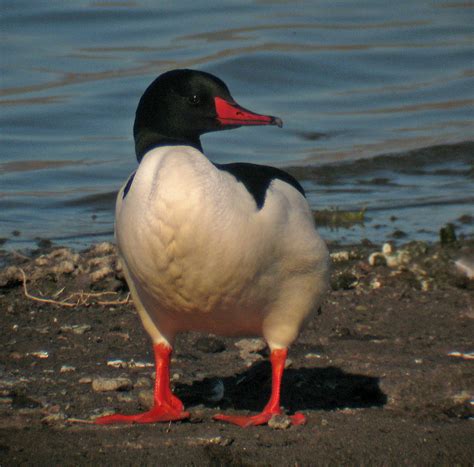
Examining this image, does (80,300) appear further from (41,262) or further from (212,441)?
(212,441)

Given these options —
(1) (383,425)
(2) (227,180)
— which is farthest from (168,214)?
(1) (383,425)

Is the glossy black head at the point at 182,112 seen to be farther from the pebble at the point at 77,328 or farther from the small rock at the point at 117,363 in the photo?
the pebble at the point at 77,328

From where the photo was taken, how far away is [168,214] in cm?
511

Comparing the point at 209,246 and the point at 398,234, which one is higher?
the point at 209,246

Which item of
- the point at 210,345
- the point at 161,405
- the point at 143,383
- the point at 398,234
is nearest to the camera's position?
the point at 161,405

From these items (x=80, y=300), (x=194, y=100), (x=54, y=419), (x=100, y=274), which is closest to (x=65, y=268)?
(x=100, y=274)

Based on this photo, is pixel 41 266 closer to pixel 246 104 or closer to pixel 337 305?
pixel 337 305

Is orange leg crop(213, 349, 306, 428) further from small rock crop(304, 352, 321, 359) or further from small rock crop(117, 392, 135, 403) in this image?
small rock crop(304, 352, 321, 359)

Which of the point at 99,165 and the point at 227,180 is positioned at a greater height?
the point at 227,180

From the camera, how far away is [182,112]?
5.66m

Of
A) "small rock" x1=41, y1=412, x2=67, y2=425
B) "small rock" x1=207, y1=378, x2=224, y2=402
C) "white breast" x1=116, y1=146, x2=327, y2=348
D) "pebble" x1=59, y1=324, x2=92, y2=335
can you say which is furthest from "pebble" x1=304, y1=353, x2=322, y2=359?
"small rock" x1=41, y1=412, x2=67, y2=425

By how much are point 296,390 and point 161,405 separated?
31.7 inches

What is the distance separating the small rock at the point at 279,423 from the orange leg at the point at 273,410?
4 cm

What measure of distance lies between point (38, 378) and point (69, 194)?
571cm
